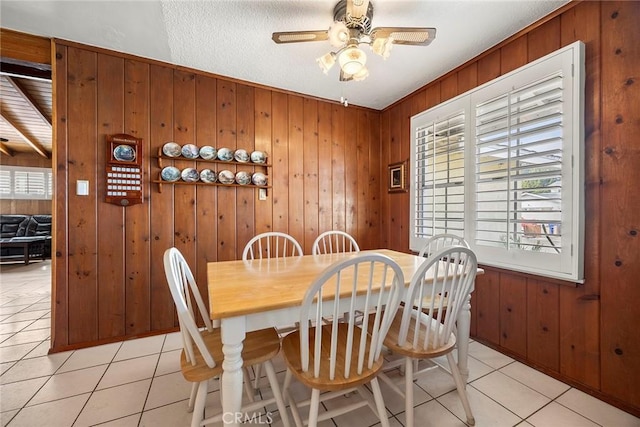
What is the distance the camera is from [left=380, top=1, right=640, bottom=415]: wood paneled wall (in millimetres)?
1418

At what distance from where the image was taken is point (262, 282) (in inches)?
52.6

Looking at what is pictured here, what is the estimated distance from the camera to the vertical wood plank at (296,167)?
2.89 m

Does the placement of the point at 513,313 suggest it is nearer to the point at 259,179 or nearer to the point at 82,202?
the point at 259,179

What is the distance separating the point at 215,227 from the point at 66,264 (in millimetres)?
1104

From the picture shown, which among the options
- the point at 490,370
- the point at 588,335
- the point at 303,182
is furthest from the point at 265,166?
the point at 588,335

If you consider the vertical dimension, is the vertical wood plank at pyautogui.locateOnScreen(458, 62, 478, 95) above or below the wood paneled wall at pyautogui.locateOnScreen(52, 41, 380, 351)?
Result: above

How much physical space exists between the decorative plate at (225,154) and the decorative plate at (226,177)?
115 mm

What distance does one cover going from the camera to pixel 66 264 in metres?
2.03

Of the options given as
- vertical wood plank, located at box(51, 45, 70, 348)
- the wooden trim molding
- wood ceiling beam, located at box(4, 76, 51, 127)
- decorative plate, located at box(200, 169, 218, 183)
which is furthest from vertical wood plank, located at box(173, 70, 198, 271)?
wood ceiling beam, located at box(4, 76, 51, 127)

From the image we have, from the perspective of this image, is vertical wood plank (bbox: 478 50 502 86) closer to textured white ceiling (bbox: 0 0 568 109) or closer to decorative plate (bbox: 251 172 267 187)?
textured white ceiling (bbox: 0 0 568 109)

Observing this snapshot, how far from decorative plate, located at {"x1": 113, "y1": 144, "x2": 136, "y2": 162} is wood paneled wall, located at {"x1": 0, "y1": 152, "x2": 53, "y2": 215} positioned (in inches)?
255

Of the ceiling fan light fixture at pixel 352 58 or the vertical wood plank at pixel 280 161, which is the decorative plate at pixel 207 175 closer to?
the vertical wood plank at pixel 280 161

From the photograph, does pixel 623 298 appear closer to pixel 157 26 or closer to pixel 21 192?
pixel 157 26

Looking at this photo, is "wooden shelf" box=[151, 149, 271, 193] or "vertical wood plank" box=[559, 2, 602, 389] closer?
"vertical wood plank" box=[559, 2, 602, 389]
